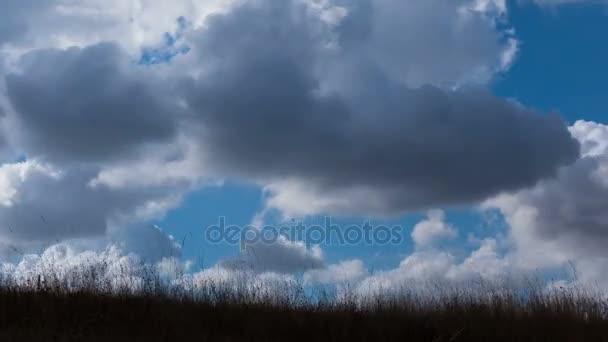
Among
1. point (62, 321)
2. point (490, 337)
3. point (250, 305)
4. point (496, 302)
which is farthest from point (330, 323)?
point (62, 321)

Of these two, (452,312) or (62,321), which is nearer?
(62,321)

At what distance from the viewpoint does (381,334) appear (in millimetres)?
11469

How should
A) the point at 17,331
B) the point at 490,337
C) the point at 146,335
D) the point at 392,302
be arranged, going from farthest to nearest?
1. the point at 392,302
2. the point at 490,337
3. the point at 146,335
4. the point at 17,331

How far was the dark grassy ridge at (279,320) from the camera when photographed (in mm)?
11164

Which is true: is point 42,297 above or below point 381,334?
above

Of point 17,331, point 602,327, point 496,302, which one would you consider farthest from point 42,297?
point 602,327

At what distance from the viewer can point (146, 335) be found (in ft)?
35.6

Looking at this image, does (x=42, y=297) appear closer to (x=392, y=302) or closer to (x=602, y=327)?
(x=392, y=302)

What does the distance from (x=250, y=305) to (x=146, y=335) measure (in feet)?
8.55

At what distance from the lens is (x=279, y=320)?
12.1 m

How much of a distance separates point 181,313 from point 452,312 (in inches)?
197

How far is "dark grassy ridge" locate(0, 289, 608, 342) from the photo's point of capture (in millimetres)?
11164

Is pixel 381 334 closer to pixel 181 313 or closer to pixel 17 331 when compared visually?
pixel 181 313

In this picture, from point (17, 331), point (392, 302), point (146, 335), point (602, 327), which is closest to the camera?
point (17, 331)
